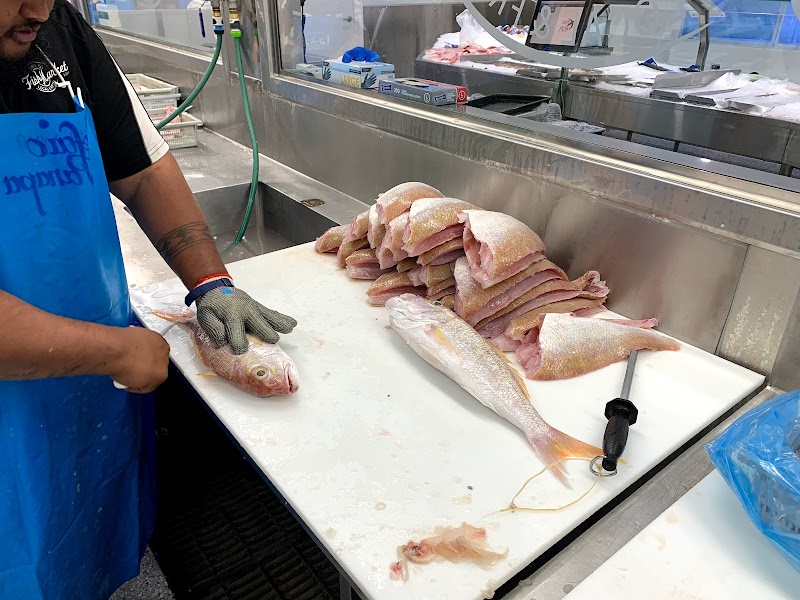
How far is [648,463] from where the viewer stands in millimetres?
952

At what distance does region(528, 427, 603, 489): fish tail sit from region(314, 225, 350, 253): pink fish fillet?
89cm

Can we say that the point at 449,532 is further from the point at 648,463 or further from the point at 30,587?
the point at 30,587

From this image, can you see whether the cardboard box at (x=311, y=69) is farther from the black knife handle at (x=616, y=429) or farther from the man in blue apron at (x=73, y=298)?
the black knife handle at (x=616, y=429)

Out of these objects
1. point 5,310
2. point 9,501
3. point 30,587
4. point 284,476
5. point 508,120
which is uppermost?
point 508,120

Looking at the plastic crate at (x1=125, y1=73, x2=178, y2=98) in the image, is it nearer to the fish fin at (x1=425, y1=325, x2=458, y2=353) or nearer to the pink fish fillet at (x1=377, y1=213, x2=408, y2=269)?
the pink fish fillet at (x1=377, y1=213, x2=408, y2=269)

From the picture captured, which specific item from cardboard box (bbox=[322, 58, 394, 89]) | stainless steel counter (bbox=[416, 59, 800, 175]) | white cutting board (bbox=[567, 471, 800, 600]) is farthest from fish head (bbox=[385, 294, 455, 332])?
stainless steel counter (bbox=[416, 59, 800, 175])

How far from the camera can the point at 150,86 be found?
3211 mm

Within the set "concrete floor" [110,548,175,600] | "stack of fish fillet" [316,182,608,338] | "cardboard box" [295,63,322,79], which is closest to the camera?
"stack of fish fillet" [316,182,608,338]

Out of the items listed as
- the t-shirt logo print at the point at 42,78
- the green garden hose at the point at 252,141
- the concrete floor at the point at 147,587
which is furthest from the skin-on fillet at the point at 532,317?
the green garden hose at the point at 252,141

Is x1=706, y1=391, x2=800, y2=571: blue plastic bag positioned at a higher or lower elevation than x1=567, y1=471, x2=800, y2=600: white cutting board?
higher

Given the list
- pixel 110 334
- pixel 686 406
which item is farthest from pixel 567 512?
pixel 110 334

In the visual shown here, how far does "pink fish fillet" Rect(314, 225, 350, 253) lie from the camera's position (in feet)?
5.54

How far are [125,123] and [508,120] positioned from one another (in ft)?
3.17

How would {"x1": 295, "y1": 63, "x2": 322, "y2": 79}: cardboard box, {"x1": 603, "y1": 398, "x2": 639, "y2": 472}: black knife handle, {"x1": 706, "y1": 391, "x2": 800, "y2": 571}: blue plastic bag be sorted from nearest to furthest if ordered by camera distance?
{"x1": 706, "y1": 391, "x2": 800, "y2": 571}: blue plastic bag → {"x1": 603, "y1": 398, "x2": 639, "y2": 472}: black knife handle → {"x1": 295, "y1": 63, "x2": 322, "y2": 79}: cardboard box
